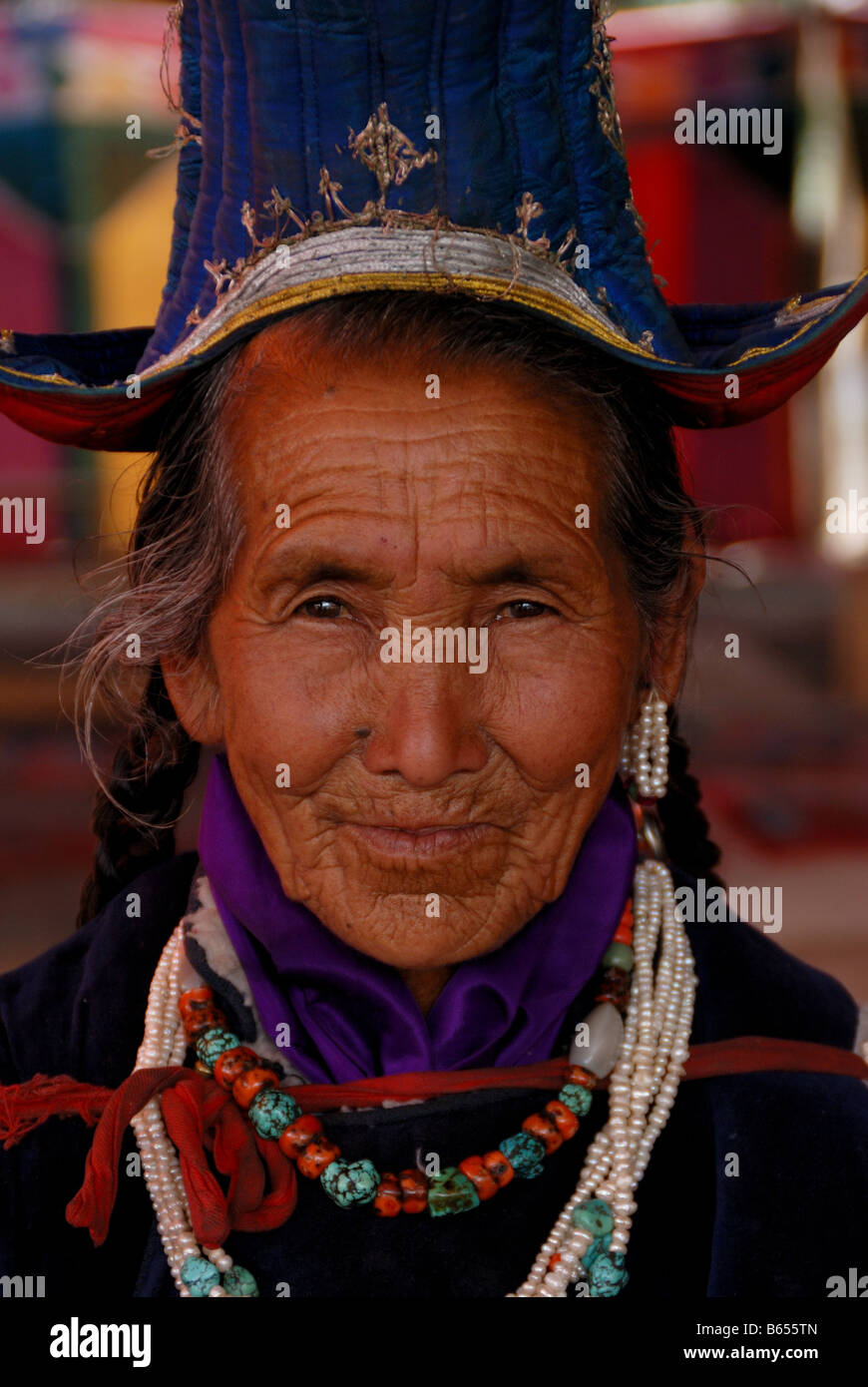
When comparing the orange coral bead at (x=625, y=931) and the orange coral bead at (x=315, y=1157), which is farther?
the orange coral bead at (x=625, y=931)

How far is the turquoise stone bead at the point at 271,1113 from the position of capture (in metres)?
1.82

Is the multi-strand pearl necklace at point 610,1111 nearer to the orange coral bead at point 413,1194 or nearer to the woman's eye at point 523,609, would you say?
the orange coral bead at point 413,1194

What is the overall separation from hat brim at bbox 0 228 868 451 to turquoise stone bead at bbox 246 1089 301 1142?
93 centimetres

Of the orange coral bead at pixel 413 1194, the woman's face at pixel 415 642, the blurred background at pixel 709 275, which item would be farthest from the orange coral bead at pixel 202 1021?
the blurred background at pixel 709 275

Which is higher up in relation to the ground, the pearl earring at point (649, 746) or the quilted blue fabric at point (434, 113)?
the quilted blue fabric at point (434, 113)

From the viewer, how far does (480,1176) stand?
1826 millimetres

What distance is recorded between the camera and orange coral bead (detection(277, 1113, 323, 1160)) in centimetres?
182

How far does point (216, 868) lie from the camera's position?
193cm

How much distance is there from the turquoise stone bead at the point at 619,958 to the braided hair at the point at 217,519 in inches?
14.9

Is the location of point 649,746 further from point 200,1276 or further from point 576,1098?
point 200,1276

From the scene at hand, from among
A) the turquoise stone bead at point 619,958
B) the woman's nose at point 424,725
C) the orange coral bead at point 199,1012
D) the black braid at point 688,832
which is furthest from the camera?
the black braid at point 688,832
